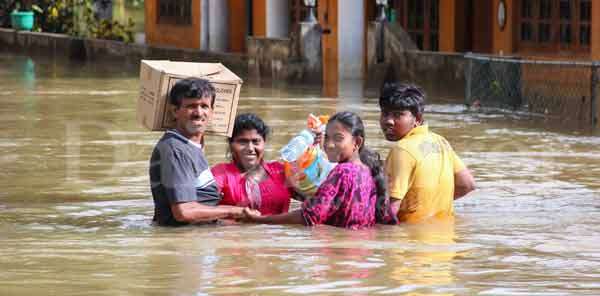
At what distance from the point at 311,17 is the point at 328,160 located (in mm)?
17751

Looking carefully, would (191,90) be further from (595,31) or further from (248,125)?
(595,31)

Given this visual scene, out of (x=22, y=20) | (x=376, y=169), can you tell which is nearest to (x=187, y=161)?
(x=376, y=169)

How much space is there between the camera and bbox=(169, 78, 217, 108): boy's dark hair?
329 inches

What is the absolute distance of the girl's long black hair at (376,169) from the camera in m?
8.22

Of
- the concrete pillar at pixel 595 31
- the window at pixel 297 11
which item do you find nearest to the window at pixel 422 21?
the window at pixel 297 11

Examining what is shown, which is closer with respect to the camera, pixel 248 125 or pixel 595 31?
pixel 248 125

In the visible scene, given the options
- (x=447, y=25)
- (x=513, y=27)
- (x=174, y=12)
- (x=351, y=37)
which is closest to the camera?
(x=513, y=27)

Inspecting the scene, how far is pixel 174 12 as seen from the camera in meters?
35.2

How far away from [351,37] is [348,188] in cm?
1860

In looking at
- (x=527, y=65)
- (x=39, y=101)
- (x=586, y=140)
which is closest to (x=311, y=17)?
(x=39, y=101)

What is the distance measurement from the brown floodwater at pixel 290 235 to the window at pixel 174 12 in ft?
55.8

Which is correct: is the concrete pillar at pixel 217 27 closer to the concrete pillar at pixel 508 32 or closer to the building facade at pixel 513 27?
the building facade at pixel 513 27

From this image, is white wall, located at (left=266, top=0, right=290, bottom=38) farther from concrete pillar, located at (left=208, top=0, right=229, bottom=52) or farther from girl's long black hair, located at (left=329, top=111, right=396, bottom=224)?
girl's long black hair, located at (left=329, top=111, right=396, bottom=224)

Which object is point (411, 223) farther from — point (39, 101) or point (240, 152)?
point (39, 101)
